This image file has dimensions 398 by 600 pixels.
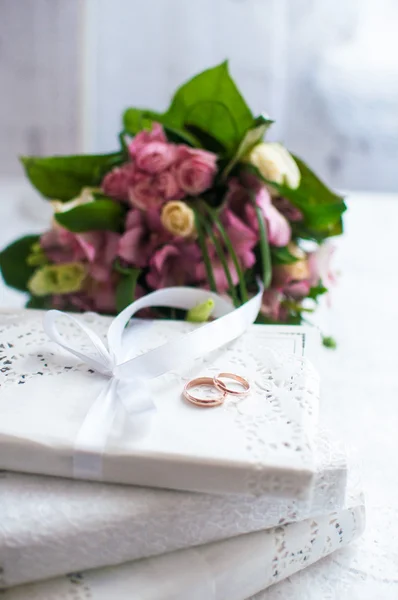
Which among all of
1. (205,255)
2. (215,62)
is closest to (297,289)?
(205,255)

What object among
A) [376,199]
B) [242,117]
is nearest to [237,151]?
[242,117]

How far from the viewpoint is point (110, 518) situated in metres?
0.41

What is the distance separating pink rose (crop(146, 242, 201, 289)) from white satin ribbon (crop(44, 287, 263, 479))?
0.20ft

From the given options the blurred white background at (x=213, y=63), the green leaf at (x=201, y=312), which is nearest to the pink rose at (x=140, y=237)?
the green leaf at (x=201, y=312)

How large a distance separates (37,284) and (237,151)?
0.28 m

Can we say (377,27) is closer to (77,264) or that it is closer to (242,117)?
(242,117)

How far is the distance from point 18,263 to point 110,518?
50cm

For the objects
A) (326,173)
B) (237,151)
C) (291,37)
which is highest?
(291,37)

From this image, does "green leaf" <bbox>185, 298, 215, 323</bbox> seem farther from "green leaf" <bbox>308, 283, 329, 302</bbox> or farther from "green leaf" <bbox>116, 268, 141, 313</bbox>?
"green leaf" <bbox>308, 283, 329, 302</bbox>

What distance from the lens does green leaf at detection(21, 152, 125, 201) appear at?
0.84 metres

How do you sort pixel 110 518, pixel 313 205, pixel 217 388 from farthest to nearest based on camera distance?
pixel 313 205, pixel 217 388, pixel 110 518

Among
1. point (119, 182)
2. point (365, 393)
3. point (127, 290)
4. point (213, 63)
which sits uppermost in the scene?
point (213, 63)

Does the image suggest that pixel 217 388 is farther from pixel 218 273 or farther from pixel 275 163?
pixel 275 163

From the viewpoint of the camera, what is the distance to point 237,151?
777 mm
